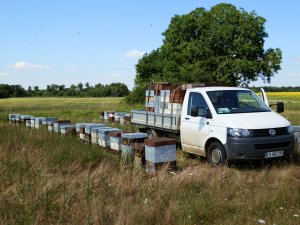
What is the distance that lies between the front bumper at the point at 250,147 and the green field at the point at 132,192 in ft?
1.16

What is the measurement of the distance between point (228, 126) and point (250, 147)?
2.18 ft

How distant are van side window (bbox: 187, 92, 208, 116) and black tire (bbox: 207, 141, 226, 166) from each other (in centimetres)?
91

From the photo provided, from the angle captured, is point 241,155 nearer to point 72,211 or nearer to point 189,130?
point 189,130

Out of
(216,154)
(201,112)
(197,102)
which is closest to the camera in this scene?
(216,154)

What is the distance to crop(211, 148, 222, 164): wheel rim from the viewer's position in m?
9.49

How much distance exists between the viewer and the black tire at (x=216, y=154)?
9.40 m

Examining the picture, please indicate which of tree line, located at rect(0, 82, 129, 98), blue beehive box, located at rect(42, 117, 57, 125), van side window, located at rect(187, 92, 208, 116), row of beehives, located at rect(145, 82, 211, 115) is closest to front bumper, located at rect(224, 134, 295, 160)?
van side window, located at rect(187, 92, 208, 116)

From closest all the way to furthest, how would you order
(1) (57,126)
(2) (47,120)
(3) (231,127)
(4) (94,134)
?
(3) (231,127) → (4) (94,134) → (1) (57,126) → (2) (47,120)

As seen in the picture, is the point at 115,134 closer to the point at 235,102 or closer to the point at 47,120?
the point at 235,102

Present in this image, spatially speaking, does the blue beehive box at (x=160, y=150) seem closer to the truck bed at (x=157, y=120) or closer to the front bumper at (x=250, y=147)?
the front bumper at (x=250, y=147)

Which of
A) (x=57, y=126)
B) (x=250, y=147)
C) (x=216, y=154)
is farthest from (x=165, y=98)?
(x=57, y=126)

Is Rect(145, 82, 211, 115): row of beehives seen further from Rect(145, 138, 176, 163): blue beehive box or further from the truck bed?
Rect(145, 138, 176, 163): blue beehive box

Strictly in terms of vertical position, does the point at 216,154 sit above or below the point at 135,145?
below

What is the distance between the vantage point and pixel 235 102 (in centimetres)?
1039
